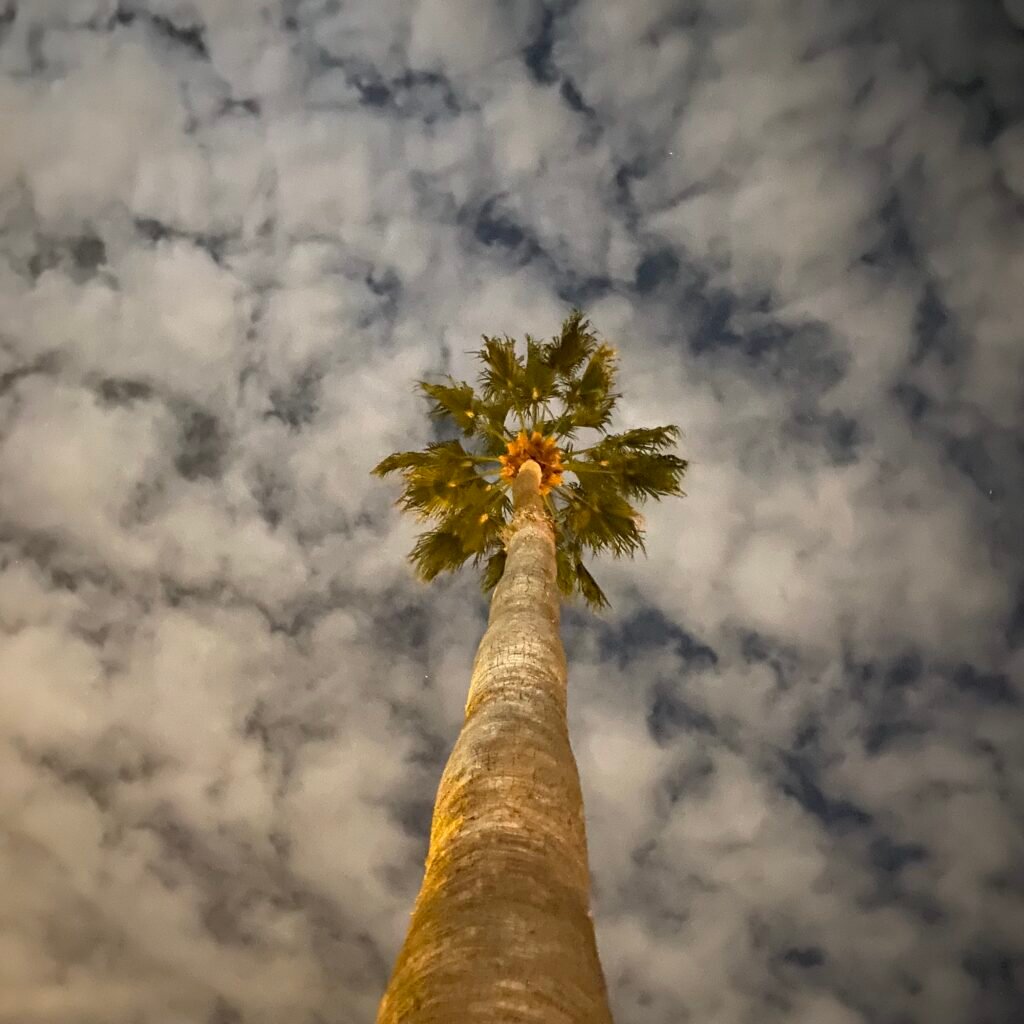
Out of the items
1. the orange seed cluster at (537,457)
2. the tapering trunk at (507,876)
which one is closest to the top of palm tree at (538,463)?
the orange seed cluster at (537,457)

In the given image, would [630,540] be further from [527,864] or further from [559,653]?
[527,864]

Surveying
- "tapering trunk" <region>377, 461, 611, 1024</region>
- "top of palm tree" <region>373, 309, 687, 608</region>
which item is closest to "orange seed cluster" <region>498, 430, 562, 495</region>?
"top of palm tree" <region>373, 309, 687, 608</region>

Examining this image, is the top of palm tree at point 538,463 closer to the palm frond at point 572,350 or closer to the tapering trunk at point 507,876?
the palm frond at point 572,350

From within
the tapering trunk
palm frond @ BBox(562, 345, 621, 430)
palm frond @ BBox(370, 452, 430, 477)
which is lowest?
the tapering trunk

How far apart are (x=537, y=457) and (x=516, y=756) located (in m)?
6.44

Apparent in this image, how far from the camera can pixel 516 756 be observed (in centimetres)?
416

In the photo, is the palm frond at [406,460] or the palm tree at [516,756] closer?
the palm tree at [516,756]

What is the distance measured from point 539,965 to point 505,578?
165 inches

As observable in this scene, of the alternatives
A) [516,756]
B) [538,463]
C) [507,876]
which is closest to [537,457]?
[538,463]

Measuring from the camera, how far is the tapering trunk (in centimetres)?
277

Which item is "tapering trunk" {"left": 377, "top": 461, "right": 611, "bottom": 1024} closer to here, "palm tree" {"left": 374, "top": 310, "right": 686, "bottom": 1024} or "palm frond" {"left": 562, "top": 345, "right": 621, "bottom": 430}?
"palm tree" {"left": 374, "top": 310, "right": 686, "bottom": 1024}

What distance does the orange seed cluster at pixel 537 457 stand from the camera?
10219mm

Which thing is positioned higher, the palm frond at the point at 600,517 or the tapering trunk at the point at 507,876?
the palm frond at the point at 600,517

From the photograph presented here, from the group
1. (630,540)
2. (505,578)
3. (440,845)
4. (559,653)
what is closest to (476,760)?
(440,845)
